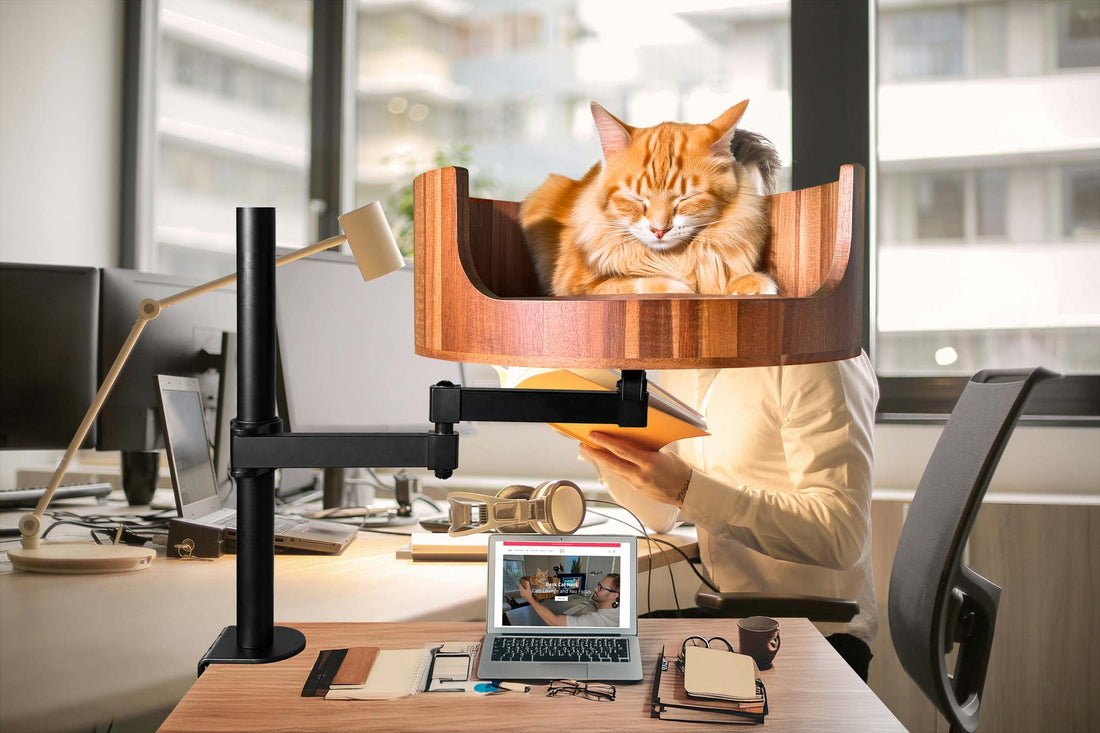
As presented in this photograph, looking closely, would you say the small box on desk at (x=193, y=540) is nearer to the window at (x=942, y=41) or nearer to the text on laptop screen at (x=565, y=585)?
the text on laptop screen at (x=565, y=585)

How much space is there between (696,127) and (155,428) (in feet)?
5.32

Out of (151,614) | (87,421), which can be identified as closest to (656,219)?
(151,614)

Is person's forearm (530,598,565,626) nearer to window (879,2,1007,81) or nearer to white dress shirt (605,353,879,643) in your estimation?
white dress shirt (605,353,879,643)

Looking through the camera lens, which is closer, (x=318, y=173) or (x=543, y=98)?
(x=543, y=98)

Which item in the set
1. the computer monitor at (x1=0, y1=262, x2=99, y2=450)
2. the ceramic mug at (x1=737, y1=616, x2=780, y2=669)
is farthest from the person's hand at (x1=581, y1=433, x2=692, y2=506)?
the computer monitor at (x1=0, y1=262, x2=99, y2=450)

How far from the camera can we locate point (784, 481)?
157 centimetres

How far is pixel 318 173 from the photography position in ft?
9.68

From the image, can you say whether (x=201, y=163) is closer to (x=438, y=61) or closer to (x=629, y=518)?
(x=438, y=61)

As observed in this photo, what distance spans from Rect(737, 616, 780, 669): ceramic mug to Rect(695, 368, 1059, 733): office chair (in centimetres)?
27

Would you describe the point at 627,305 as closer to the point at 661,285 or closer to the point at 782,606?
the point at 661,285

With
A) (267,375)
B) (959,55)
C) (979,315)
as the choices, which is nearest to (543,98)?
(959,55)

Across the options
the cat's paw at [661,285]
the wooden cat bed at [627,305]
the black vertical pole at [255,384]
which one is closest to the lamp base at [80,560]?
the black vertical pole at [255,384]

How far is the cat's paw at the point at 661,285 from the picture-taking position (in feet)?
1.77

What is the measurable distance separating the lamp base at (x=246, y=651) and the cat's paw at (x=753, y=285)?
0.66m
